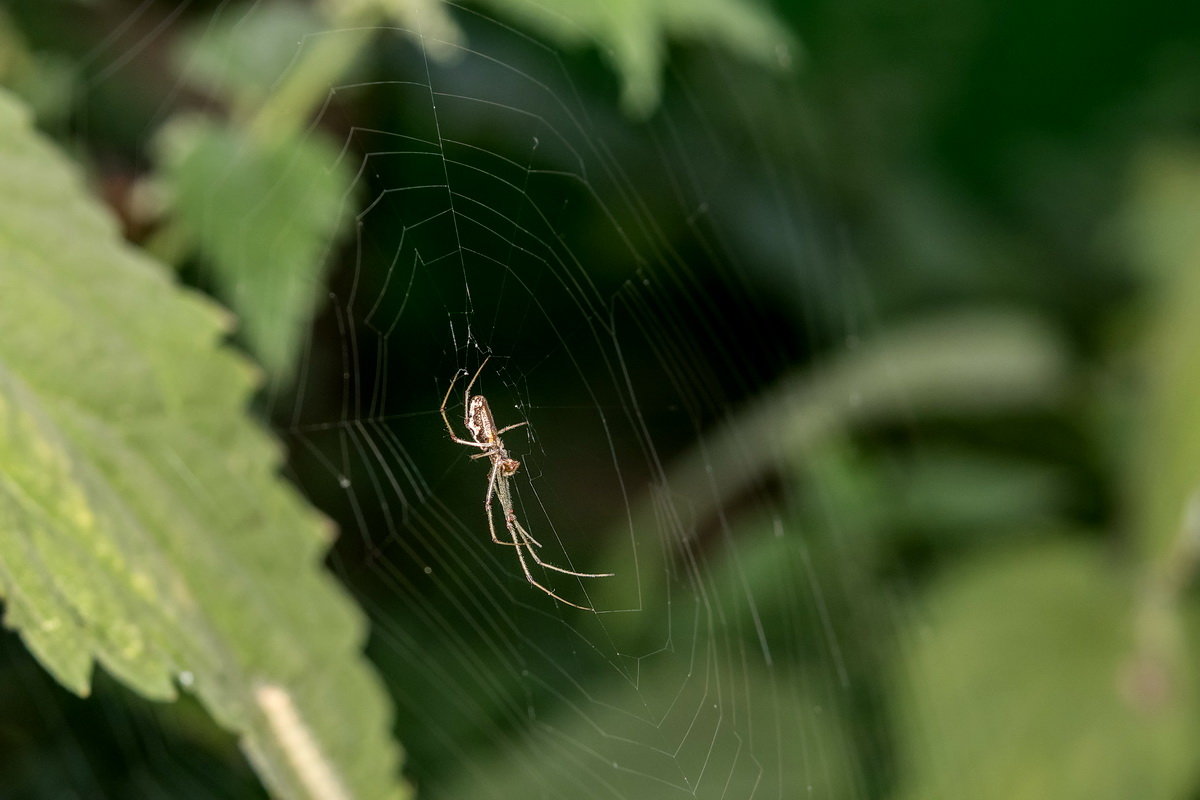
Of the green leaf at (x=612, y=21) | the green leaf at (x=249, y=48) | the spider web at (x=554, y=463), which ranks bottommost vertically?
the spider web at (x=554, y=463)

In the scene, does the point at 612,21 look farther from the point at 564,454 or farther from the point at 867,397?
the point at 867,397

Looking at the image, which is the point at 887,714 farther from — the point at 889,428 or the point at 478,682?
the point at 478,682

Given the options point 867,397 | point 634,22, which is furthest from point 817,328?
point 634,22

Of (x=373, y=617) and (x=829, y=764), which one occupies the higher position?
(x=829, y=764)

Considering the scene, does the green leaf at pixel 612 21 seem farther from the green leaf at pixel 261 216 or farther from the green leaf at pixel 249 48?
the green leaf at pixel 261 216

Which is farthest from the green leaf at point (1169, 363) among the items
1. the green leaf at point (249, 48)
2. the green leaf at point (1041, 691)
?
the green leaf at point (249, 48)

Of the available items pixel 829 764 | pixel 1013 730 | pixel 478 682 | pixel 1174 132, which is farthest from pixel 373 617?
pixel 1174 132
